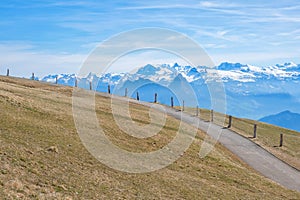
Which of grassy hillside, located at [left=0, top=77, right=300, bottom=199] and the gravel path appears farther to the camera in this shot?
the gravel path

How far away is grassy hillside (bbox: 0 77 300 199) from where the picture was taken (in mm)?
22000

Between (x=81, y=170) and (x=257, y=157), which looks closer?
(x=81, y=170)

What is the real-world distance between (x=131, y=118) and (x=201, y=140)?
10.6 metres

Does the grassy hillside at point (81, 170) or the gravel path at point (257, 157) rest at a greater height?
the grassy hillside at point (81, 170)

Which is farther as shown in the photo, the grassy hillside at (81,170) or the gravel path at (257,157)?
the gravel path at (257,157)

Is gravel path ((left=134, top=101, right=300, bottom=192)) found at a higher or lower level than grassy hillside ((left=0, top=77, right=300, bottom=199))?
lower

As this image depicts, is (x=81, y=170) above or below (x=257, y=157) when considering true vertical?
above

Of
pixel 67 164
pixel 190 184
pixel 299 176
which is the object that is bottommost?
pixel 299 176

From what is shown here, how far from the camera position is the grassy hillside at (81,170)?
22.0 meters

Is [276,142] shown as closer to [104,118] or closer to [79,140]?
[104,118]

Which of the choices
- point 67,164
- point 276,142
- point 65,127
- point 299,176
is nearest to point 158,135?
A: point 65,127

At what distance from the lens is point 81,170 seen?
26062 millimetres

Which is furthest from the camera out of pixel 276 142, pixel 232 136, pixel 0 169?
pixel 276 142

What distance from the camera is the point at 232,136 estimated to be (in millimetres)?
65000
